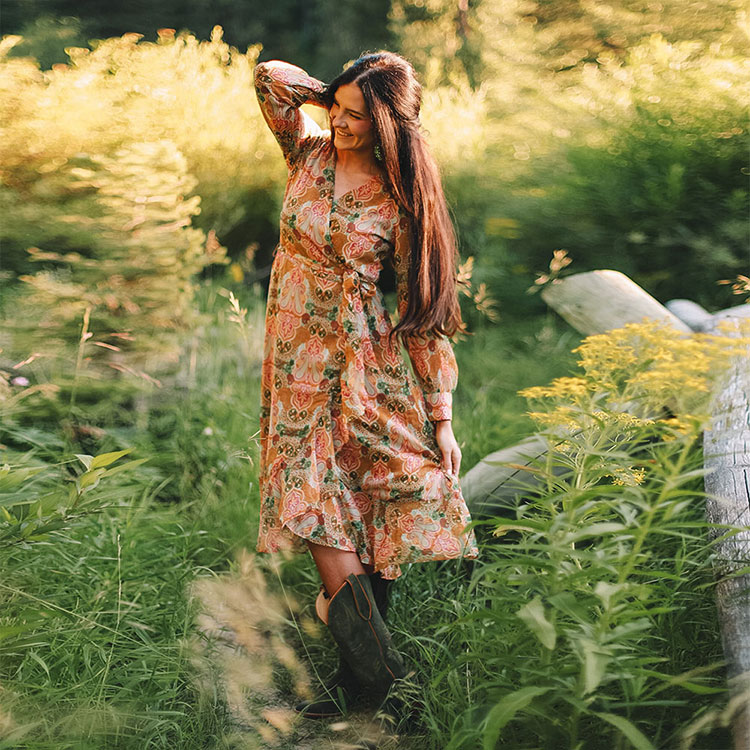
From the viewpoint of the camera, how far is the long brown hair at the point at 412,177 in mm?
2014

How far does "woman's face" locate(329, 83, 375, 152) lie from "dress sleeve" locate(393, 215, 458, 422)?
8.8 inches

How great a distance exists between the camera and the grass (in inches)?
59.2

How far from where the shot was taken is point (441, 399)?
214cm

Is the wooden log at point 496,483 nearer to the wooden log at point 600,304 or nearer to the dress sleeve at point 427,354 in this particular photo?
the wooden log at point 600,304

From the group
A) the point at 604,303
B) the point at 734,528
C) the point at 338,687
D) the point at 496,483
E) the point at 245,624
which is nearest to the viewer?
the point at 734,528

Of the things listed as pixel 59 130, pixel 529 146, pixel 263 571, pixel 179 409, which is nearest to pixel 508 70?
pixel 529 146

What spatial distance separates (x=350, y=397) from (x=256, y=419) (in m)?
1.32

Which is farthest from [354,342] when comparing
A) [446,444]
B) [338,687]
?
[338,687]

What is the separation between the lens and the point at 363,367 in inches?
80.9

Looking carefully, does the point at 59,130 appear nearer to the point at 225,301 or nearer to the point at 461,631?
the point at 225,301

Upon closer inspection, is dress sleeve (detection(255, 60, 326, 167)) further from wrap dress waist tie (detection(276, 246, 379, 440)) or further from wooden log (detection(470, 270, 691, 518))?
wooden log (detection(470, 270, 691, 518))

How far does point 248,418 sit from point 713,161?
3.56 metres

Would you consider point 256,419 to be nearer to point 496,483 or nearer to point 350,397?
point 496,483

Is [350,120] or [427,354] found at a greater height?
[350,120]
